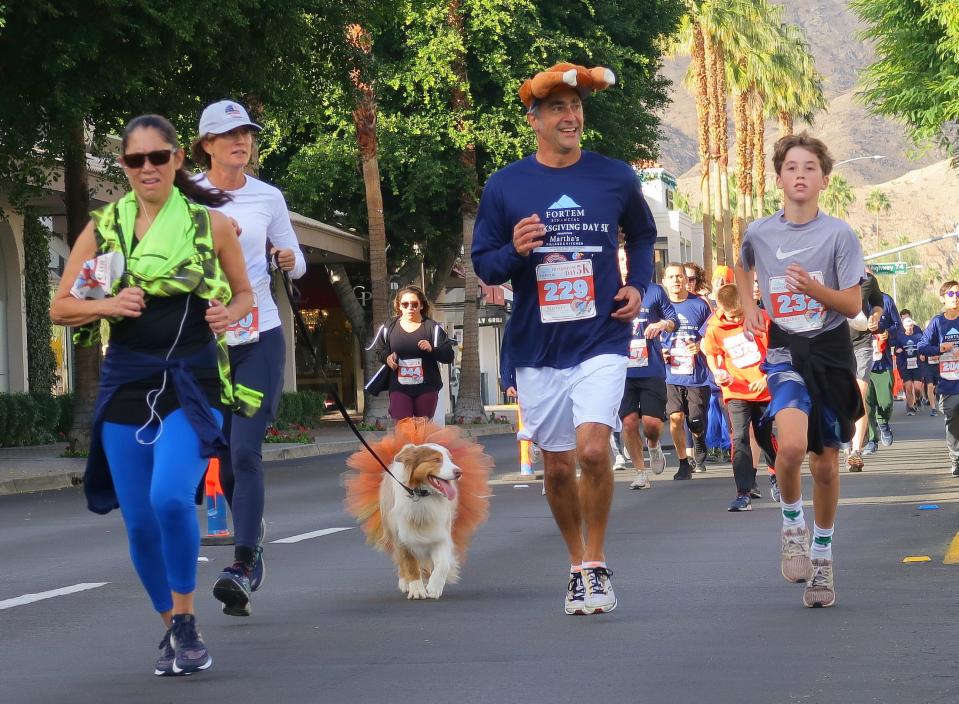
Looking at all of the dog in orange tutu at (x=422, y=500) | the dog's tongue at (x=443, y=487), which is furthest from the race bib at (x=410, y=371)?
the dog's tongue at (x=443, y=487)

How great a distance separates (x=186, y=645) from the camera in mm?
6020

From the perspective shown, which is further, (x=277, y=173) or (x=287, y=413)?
(x=277, y=173)

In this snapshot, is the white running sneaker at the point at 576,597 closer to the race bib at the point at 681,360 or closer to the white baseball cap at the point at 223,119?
the white baseball cap at the point at 223,119

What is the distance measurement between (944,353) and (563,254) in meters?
9.40

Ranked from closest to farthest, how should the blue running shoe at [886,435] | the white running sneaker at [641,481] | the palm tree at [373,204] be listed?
the white running sneaker at [641,481], the blue running shoe at [886,435], the palm tree at [373,204]

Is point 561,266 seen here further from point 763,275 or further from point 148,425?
point 148,425

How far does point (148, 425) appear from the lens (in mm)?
5891

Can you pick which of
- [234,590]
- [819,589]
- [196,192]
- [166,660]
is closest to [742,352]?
[819,589]

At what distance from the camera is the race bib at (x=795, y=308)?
25.3ft

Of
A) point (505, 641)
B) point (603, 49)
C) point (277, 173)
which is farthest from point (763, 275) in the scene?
point (277, 173)

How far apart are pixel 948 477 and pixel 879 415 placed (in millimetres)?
6082

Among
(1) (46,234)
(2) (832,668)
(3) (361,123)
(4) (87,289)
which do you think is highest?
(3) (361,123)

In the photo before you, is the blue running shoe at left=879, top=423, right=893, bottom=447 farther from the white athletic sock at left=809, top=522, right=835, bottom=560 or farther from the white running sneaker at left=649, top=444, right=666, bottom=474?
the white athletic sock at left=809, top=522, right=835, bottom=560

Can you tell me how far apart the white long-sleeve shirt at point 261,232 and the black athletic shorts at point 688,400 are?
9888mm
